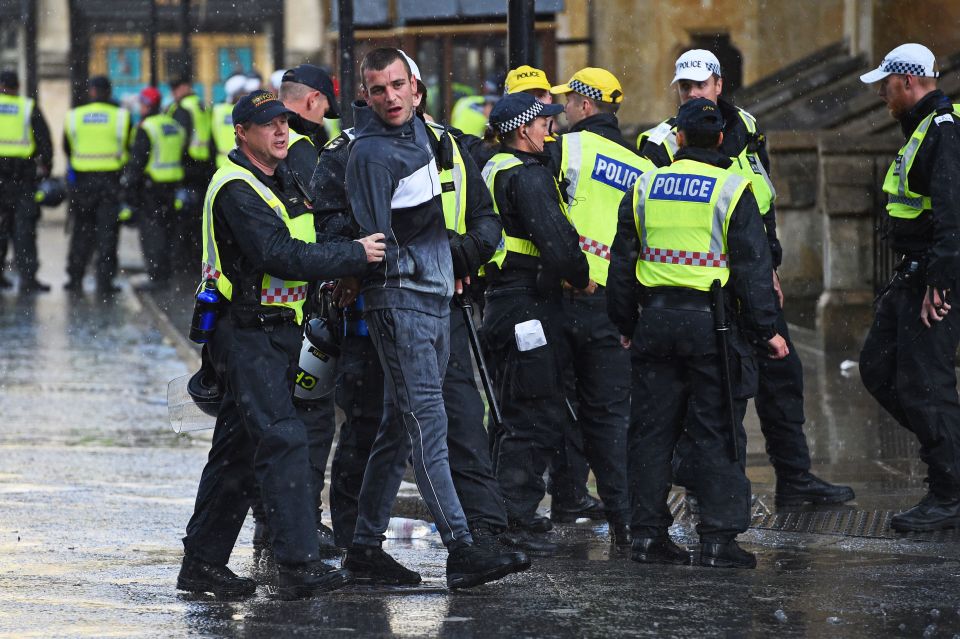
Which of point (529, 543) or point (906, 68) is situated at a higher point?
point (906, 68)

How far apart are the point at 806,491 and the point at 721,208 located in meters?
1.92

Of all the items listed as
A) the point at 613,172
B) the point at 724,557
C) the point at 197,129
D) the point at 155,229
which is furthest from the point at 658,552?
the point at 197,129

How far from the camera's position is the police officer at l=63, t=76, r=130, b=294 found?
1958 centimetres

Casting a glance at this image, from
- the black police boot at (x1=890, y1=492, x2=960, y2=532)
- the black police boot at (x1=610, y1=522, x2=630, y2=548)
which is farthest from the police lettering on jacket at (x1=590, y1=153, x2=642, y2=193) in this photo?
the black police boot at (x1=890, y1=492, x2=960, y2=532)

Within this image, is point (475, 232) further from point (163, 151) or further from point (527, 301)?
point (163, 151)

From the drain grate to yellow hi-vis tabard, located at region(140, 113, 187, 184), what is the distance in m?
12.6

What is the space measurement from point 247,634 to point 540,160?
2.69 meters

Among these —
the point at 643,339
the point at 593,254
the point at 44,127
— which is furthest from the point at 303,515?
the point at 44,127

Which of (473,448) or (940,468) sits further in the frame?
(940,468)

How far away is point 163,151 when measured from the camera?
2006cm

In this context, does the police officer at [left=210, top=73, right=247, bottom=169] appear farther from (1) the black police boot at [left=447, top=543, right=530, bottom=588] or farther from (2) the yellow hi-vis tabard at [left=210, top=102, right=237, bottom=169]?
(1) the black police boot at [left=447, top=543, right=530, bottom=588]

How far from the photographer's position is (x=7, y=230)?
66.0 ft

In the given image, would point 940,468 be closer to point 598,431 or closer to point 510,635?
point 598,431

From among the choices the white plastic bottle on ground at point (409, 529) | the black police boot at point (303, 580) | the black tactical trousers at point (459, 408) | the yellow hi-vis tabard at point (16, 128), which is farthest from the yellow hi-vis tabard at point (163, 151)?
the black police boot at point (303, 580)
